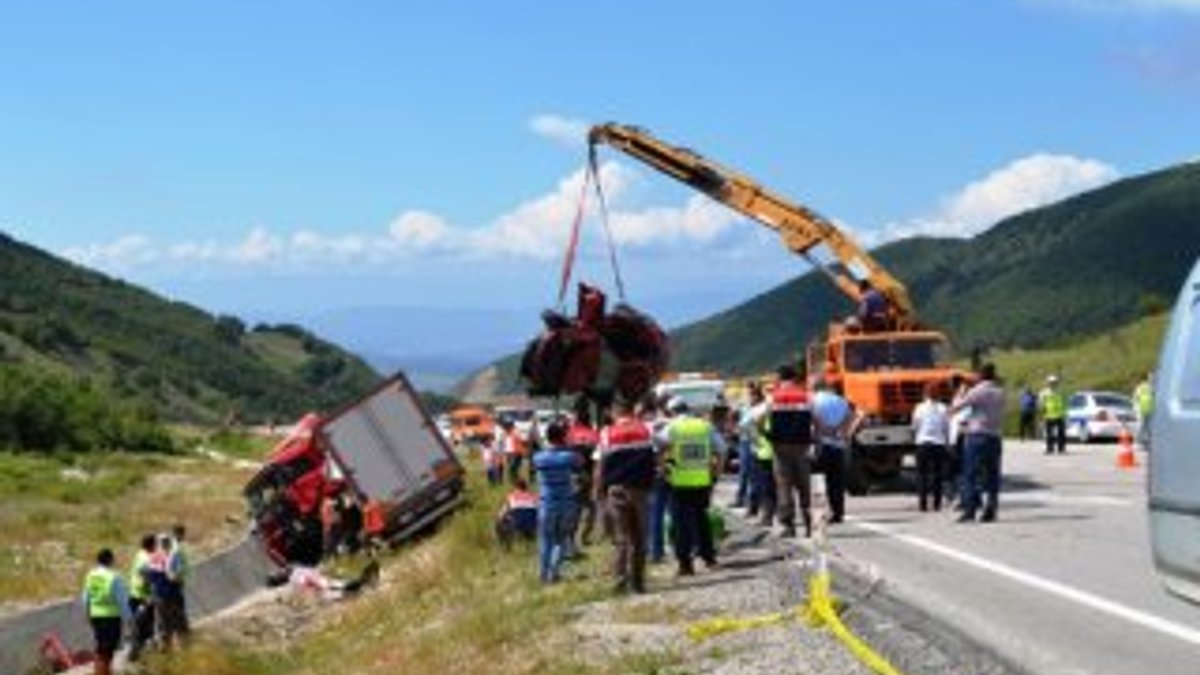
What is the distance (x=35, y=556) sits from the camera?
42125 millimetres

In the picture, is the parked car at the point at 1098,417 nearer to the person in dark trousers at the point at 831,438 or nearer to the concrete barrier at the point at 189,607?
the concrete barrier at the point at 189,607

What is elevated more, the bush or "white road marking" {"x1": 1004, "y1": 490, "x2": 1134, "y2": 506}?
→ the bush

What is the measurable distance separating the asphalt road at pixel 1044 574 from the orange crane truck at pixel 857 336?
1065 millimetres

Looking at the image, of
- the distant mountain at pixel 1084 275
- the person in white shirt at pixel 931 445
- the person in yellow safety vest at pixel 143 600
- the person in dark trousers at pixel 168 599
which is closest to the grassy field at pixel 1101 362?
the person in white shirt at pixel 931 445

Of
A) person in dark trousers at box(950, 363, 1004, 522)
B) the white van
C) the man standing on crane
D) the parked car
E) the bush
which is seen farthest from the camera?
the bush

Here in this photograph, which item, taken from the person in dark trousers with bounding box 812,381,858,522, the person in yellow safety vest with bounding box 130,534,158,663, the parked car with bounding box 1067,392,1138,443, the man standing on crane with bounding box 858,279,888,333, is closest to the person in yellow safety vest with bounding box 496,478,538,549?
the person in dark trousers with bounding box 812,381,858,522

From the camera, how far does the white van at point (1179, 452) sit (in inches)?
360

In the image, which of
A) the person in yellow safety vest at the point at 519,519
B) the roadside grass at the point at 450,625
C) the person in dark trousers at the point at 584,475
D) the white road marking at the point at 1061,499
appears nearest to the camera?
the roadside grass at the point at 450,625

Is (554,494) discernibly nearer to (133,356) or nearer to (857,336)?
(857,336)

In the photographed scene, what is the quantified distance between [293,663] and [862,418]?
879 cm

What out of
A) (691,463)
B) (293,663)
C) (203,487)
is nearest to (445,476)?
(293,663)

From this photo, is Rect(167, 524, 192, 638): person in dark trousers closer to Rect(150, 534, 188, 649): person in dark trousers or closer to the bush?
Rect(150, 534, 188, 649): person in dark trousers

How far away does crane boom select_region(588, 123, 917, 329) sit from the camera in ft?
114

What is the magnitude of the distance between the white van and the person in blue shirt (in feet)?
37.1
